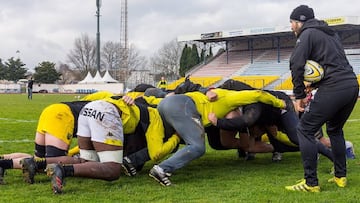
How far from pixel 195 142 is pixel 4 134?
23.1 ft

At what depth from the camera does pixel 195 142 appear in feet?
19.1

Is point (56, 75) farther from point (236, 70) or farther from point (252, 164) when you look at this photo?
point (252, 164)

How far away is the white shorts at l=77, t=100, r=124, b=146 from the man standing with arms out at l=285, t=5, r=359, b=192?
191 centimetres

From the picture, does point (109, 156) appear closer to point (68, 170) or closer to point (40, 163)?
point (68, 170)

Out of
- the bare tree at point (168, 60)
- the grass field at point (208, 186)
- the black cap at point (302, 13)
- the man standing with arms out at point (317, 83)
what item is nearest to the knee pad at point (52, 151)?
the grass field at point (208, 186)

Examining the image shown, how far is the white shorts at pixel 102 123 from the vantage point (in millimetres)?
5332

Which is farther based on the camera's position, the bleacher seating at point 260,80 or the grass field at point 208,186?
the bleacher seating at point 260,80

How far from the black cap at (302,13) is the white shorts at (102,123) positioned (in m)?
2.19

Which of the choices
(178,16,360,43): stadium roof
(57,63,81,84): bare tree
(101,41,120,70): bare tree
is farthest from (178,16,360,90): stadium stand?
(57,63,81,84): bare tree

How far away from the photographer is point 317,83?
5277 mm

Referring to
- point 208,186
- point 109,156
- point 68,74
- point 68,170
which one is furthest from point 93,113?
point 68,74

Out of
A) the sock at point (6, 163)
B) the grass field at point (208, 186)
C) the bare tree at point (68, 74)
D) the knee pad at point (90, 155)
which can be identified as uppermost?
the knee pad at point (90, 155)

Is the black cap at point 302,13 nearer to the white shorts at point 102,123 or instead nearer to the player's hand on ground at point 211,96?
the player's hand on ground at point 211,96

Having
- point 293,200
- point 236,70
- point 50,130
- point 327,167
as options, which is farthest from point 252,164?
point 236,70
